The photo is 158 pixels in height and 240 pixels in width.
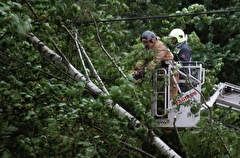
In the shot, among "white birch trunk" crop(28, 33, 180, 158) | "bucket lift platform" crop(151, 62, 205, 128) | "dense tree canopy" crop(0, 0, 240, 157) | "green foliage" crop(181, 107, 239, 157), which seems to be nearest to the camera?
"dense tree canopy" crop(0, 0, 240, 157)

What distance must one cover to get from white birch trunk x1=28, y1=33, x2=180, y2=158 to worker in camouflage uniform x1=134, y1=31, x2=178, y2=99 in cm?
69

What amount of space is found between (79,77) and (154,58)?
1.06 m

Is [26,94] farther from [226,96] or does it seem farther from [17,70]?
[226,96]

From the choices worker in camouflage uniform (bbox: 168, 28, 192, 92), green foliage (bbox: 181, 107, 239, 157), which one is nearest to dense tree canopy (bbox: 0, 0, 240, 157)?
green foliage (bbox: 181, 107, 239, 157)

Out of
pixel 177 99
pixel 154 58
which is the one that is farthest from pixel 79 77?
pixel 177 99

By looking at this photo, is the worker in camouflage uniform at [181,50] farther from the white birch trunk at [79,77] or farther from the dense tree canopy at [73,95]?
the white birch trunk at [79,77]

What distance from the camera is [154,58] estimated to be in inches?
362

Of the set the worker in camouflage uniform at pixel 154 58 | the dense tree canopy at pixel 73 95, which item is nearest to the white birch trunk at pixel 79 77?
the dense tree canopy at pixel 73 95

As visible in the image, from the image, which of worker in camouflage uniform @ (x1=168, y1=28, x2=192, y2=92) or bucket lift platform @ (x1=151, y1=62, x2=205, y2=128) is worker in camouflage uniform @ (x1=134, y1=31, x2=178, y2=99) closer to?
bucket lift platform @ (x1=151, y1=62, x2=205, y2=128)

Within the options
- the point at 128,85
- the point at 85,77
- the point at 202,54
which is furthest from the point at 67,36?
the point at 202,54

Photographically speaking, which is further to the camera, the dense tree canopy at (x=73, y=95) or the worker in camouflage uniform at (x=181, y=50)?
the worker in camouflage uniform at (x=181, y=50)

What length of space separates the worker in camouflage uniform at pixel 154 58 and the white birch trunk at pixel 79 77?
2.28 ft

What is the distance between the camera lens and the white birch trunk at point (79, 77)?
28.8 feet

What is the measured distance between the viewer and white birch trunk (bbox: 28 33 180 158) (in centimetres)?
879
